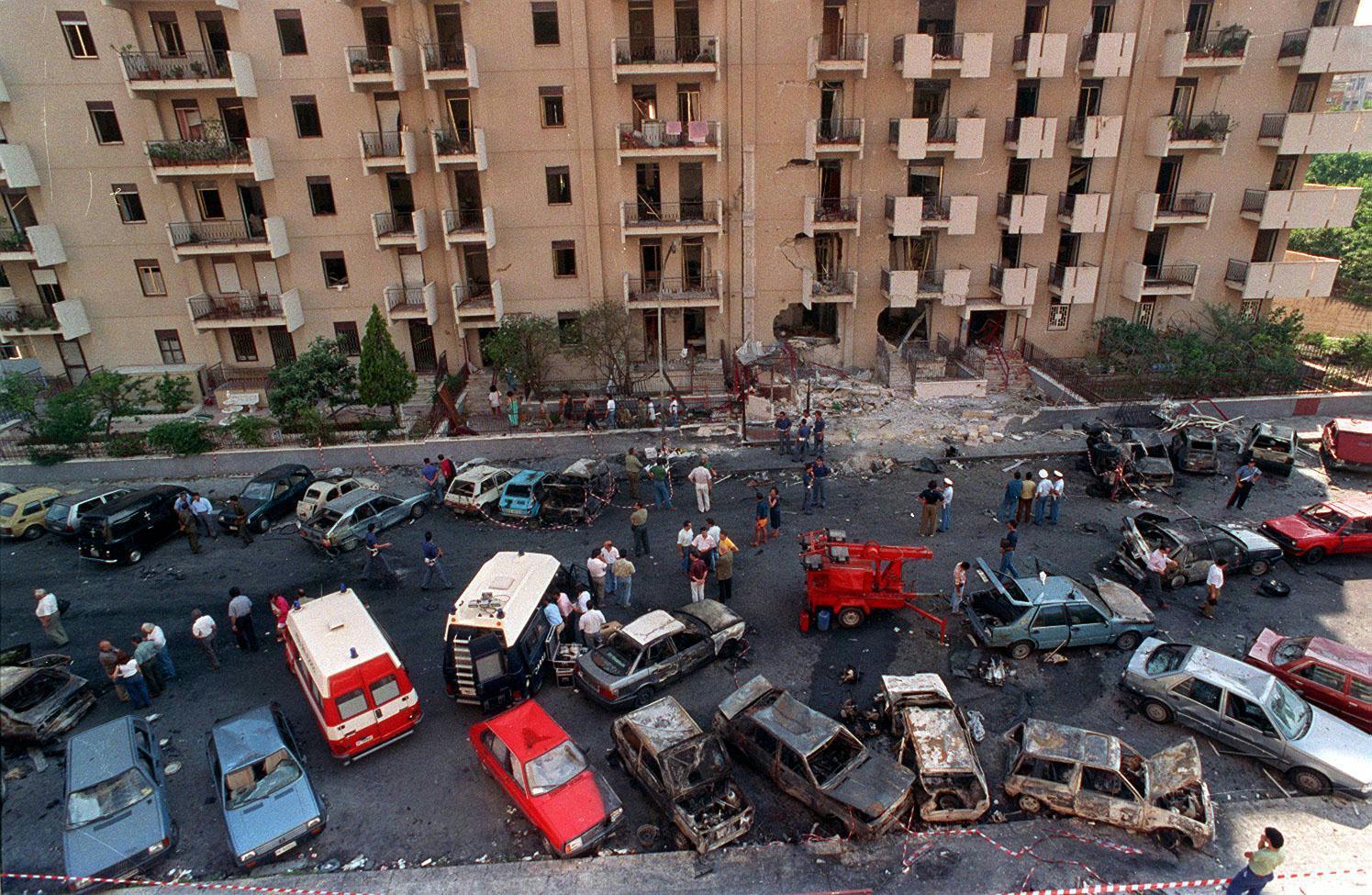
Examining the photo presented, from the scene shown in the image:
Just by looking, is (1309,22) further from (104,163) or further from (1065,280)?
(104,163)

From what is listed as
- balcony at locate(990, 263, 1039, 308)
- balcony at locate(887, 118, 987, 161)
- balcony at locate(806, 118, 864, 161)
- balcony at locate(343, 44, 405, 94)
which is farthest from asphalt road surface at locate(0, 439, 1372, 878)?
balcony at locate(343, 44, 405, 94)

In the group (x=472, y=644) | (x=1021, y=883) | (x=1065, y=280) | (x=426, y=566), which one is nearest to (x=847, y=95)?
(x=1065, y=280)

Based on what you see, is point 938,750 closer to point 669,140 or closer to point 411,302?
point 669,140

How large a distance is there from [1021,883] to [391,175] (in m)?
27.5

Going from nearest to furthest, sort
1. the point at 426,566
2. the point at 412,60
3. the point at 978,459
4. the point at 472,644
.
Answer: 1. the point at 472,644
2. the point at 426,566
3. the point at 978,459
4. the point at 412,60

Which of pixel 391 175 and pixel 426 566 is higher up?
pixel 391 175

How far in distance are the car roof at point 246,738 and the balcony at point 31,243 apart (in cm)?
2305

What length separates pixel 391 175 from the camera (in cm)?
2766

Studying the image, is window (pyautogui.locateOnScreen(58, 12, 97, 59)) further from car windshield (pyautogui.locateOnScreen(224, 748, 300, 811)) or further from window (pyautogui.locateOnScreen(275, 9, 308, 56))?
car windshield (pyautogui.locateOnScreen(224, 748, 300, 811))

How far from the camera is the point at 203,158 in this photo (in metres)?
26.1

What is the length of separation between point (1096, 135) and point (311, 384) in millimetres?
27384

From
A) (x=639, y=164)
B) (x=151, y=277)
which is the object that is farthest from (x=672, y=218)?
(x=151, y=277)

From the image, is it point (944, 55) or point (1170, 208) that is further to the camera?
point (1170, 208)

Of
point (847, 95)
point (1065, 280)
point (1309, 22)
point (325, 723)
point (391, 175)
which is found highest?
point (1309, 22)
